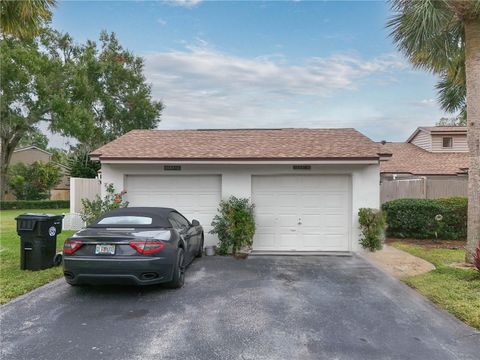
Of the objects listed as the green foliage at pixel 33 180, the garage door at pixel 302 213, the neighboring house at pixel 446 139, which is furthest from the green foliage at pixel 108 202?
the green foliage at pixel 33 180

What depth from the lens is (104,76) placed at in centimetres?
3491

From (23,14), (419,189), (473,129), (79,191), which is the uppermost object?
(23,14)

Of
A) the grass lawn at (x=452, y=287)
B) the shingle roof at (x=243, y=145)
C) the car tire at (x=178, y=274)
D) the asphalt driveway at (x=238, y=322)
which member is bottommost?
the asphalt driveway at (x=238, y=322)

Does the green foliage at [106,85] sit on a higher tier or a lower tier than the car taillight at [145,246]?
higher

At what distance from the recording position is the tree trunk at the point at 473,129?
7.65m

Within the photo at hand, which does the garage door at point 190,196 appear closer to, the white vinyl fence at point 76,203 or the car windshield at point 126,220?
the car windshield at point 126,220

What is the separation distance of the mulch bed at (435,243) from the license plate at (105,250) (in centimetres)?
900

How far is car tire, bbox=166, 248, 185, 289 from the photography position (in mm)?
5883

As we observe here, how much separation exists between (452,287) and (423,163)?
55.6 feet

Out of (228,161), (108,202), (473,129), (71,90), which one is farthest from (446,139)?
(71,90)

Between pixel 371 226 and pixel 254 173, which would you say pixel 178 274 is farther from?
pixel 371 226

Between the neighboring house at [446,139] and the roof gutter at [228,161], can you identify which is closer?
the roof gutter at [228,161]

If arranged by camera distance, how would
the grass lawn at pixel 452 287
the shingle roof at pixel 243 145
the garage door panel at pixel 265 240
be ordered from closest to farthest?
1. the grass lawn at pixel 452 287
2. the shingle roof at pixel 243 145
3. the garage door panel at pixel 265 240

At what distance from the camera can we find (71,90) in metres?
28.6
